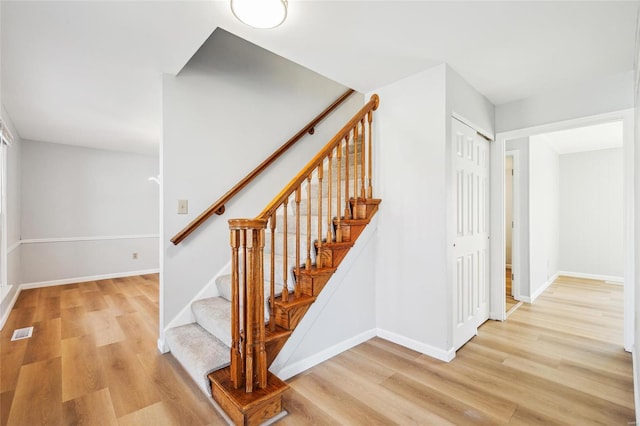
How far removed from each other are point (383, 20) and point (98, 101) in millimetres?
2824

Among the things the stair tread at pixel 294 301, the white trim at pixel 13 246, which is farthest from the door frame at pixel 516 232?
the white trim at pixel 13 246

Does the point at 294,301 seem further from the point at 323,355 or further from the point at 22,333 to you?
the point at 22,333

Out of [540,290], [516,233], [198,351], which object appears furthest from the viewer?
[540,290]

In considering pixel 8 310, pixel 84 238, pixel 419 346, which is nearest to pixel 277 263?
pixel 419 346

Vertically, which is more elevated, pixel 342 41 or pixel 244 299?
pixel 342 41

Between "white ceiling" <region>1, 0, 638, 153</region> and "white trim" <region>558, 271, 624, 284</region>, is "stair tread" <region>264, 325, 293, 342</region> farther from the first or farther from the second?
"white trim" <region>558, 271, 624, 284</region>

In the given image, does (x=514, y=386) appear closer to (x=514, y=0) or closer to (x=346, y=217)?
(x=346, y=217)

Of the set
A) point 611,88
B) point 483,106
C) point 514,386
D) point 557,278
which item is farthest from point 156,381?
point 557,278

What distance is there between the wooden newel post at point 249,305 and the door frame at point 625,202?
99.6 inches

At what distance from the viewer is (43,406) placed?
168 centimetres

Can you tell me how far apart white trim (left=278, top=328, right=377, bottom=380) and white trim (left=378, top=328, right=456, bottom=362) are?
0.39 ft

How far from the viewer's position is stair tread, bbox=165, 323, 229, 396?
179cm

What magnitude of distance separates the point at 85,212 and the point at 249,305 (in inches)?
183

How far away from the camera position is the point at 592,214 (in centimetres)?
500
